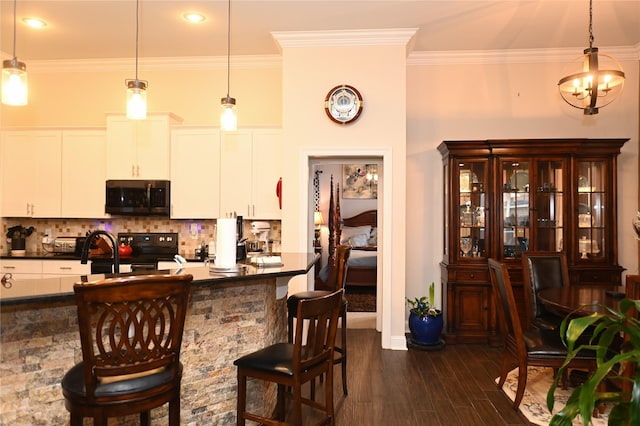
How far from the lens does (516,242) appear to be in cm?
470

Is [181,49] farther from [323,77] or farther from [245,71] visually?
[323,77]

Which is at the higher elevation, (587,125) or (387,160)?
(587,125)

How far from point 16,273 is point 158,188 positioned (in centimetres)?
186

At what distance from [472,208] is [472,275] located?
0.75m

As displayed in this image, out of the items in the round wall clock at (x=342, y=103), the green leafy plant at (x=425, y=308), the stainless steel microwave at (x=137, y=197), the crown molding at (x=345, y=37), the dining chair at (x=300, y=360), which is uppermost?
the crown molding at (x=345, y=37)

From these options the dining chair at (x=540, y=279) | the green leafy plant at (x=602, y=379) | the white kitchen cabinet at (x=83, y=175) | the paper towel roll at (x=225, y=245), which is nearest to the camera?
the green leafy plant at (x=602, y=379)

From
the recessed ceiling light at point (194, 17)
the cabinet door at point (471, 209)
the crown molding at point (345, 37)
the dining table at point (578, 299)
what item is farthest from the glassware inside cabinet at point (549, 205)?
the recessed ceiling light at point (194, 17)

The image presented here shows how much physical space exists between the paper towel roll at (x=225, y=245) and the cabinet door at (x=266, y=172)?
7.80ft

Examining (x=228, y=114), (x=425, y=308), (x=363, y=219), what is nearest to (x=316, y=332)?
(x=228, y=114)

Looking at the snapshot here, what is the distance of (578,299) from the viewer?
10.2 feet

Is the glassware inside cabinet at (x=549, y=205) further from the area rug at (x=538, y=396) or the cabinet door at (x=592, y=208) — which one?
the area rug at (x=538, y=396)

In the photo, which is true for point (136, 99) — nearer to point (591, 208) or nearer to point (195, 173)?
point (195, 173)

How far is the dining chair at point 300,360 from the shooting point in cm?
211

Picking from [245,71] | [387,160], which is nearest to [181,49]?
[245,71]
